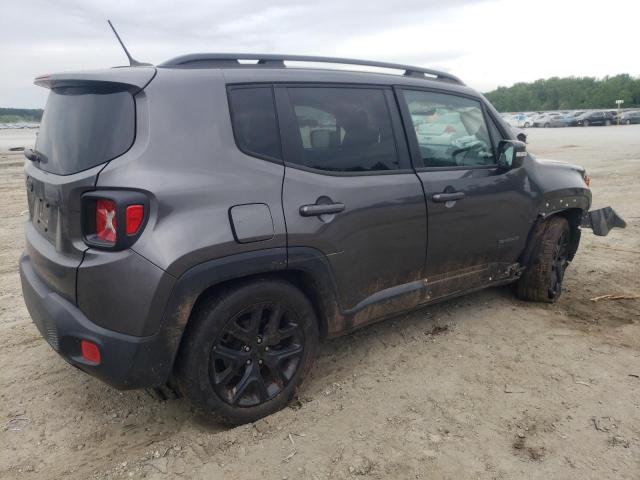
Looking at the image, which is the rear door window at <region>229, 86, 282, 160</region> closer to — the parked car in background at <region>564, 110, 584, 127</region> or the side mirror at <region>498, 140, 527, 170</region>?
the side mirror at <region>498, 140, 527, 170</region>

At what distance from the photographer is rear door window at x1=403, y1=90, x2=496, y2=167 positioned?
3.45 meters

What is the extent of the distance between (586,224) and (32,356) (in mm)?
4811

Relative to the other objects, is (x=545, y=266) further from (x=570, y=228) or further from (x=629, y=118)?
(x=629, y=118)

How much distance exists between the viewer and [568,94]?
9012cm

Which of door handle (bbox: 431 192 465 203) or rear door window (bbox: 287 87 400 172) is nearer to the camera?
rear door window (bbox: 287 87 400 172)

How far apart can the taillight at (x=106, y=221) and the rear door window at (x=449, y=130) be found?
6.47 ft

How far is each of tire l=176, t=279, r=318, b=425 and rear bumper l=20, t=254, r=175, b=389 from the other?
0.15 meters

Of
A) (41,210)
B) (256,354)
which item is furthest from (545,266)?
(41,210)

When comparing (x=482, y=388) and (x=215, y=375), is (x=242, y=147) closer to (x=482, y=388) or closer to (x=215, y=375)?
(x=215, y=375)

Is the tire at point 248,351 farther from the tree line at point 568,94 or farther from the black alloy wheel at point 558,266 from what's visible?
the tree line at point 568,94

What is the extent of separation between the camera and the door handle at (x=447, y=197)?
133 inches

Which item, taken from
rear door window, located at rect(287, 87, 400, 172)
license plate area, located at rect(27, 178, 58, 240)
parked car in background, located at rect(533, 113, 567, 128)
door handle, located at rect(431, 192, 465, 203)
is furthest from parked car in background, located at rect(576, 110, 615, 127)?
license plate area, located at rect(27, 178, 58, 240)

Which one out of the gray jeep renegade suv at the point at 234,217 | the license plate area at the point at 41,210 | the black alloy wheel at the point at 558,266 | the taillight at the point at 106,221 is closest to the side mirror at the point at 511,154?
the gray jeep renegade suv at the point at 234,217

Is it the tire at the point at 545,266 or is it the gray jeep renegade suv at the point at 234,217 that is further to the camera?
the tire at the point at 545,266
